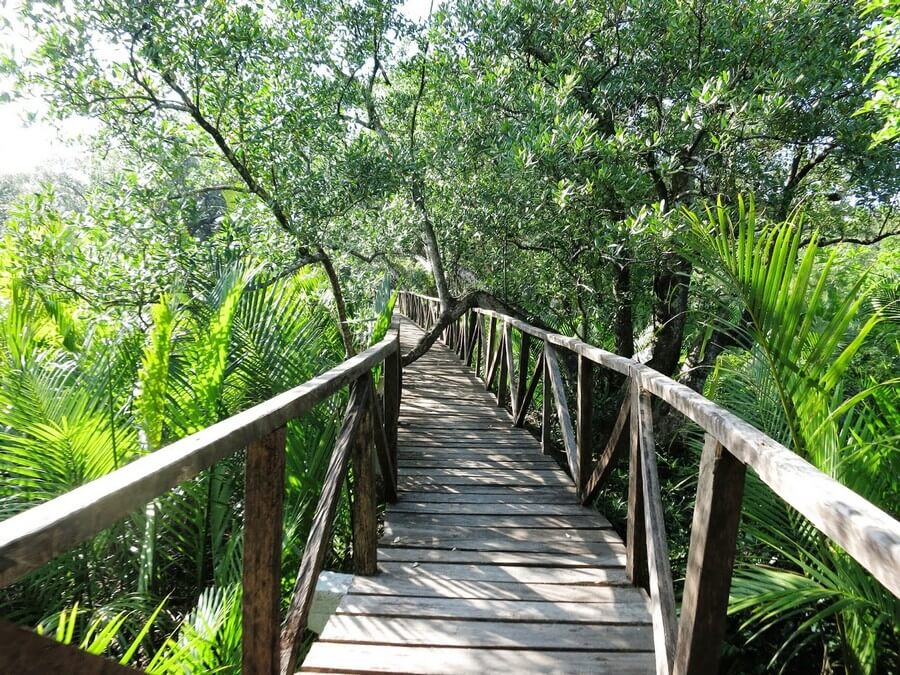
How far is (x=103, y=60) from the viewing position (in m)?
3.95

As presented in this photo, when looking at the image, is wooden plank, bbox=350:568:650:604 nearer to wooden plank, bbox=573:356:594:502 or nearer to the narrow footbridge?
the narrow footbridge

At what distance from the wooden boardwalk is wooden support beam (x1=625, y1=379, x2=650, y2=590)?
7cm

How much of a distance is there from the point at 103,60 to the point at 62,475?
10.0ft

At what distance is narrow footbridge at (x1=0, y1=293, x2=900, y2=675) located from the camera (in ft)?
2.77

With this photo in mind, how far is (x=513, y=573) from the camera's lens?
2.56 metres

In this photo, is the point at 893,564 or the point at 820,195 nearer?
the point at 893,564

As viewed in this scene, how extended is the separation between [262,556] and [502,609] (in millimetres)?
1198

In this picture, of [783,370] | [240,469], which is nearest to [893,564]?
[783,370]

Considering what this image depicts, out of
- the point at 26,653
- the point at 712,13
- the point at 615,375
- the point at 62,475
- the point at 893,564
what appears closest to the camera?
the point at 26,653

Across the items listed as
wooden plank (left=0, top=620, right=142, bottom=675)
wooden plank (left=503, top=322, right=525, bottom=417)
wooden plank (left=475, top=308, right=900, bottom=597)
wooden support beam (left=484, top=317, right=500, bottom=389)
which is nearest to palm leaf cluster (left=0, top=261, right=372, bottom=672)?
wooden plank (left=0, top=620, right=142, bottom=675)

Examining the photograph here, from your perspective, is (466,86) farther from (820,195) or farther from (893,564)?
(893,564)

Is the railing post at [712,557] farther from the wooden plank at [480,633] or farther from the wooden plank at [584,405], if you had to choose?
the wooden plank at [584,405]

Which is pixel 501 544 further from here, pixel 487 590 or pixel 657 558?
pixel 657 558

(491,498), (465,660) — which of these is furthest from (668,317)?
(465,660)
